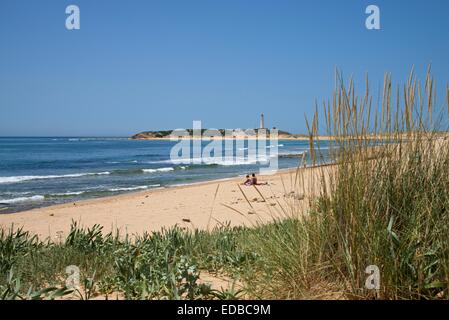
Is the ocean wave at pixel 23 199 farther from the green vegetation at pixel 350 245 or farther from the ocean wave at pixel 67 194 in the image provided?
the green vegetation at pixel 350 245

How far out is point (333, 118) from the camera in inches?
120

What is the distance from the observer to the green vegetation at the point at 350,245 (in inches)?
99.0

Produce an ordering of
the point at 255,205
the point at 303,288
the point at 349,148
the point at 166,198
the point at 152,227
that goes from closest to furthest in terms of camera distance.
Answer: the point at 303,288, the point at 349,148, the point at 152,227, the point at 255,205, the point at 166,198

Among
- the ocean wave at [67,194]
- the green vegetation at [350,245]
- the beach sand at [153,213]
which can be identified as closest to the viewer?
the green vegetation at [350,245]

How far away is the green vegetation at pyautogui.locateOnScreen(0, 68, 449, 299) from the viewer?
252cm

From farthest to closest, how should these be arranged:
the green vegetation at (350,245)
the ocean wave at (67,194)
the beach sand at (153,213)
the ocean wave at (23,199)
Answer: the ocean wave at (67,194) < the ocean wave at (23,199) < the beach sand at (153,213) < the green vegetation at (350,245)

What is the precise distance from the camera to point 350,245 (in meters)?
2.68

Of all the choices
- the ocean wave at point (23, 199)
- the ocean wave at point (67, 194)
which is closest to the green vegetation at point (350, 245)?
the ocean wave at point (23, 199)

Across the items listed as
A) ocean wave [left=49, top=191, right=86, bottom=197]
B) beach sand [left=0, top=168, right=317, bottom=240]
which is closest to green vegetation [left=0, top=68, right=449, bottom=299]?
beach sand [left=0, top=168, right=317, bottom=240]

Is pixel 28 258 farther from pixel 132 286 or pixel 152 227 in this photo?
pixel 152 227

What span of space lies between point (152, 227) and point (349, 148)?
6.02 meters

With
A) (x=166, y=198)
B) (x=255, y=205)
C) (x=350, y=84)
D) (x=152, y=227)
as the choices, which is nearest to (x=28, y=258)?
(x=350, y=84)

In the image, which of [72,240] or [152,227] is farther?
[152,227]

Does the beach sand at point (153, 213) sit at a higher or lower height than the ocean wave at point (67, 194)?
higher
